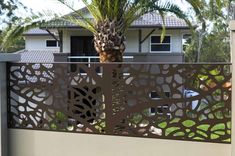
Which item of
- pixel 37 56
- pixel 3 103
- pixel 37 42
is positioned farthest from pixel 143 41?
pixel 3 103

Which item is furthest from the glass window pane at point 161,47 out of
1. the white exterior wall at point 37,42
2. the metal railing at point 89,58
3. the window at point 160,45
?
the white exterior wall at point 37,42

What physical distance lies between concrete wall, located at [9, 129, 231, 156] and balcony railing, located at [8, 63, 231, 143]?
8 centimetres

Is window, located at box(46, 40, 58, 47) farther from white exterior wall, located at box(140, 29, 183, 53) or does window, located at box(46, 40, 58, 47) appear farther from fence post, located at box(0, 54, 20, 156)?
fence post, located at box(0, 54, 20, 156)

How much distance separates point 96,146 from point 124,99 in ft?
2.27

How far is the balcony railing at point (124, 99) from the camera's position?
4328 millimetres

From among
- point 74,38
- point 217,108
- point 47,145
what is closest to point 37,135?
point 47,145

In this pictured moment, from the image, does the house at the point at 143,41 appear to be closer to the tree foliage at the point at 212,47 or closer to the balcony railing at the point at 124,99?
the balcony railing at the point at 124,99

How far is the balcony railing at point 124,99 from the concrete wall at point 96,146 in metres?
0.08

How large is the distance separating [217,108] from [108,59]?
350 cm

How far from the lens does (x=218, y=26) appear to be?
35.5 metres

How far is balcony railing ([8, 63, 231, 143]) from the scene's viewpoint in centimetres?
433

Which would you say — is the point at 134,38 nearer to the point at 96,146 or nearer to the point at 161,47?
the point at 161,47

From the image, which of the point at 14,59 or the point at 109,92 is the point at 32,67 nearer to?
the point at 14,59

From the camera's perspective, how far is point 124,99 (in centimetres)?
462
